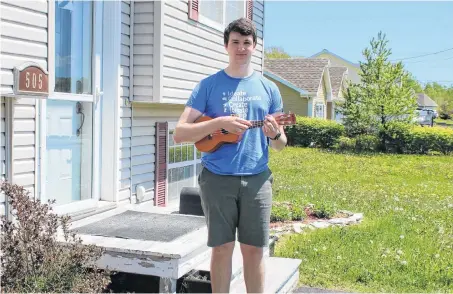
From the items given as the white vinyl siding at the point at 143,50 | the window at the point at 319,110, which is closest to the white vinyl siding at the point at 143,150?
the white vinyl siding at the point at 143,50

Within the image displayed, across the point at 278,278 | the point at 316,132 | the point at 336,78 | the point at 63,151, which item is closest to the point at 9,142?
the point at 63,151

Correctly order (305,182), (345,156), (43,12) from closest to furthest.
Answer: (43,12), (305,182), (345,156)

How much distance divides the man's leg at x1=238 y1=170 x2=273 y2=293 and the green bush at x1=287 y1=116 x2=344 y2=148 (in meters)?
18.5

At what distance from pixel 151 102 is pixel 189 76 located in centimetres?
79

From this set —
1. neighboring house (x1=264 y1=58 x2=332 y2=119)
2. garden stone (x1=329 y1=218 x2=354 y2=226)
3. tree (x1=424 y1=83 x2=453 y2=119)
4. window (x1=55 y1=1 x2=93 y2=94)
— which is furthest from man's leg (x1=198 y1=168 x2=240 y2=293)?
tree (x1=424 y1=83 x2=453 y2=119)

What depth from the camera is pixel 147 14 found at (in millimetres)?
5559

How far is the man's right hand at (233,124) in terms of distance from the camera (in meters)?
2.55

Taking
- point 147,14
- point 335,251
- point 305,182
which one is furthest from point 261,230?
point 305,182

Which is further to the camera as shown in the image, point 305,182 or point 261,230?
point 305,182

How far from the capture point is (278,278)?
380 cm

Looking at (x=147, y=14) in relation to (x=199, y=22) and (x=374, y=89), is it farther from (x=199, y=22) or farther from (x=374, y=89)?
(x=374, y=89)

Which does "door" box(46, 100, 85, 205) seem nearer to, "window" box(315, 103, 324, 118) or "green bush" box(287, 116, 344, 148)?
"green bush" box(287, 116, 344, 148)

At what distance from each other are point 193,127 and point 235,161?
273 mm

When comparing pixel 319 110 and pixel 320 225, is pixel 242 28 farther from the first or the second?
pixel 319 110
